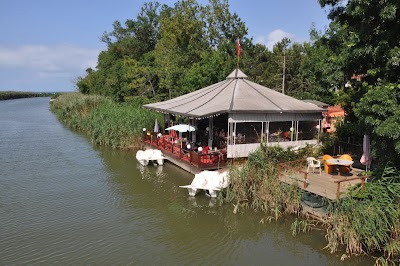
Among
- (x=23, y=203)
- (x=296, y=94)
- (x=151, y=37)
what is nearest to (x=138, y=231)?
(x=23, y=203)

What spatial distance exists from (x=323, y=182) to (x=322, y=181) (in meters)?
0.13

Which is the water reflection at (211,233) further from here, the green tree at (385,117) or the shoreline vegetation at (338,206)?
the green tree at (385,117)

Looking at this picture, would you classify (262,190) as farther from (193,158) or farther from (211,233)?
(193,158)

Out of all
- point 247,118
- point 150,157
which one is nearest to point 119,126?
point 150,157

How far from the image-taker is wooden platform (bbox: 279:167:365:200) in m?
10.5

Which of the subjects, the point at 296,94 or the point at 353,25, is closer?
the point at 353,25

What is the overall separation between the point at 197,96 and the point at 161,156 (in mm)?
4612

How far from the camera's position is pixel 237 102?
656 inches

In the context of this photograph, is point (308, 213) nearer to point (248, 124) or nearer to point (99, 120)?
point (248, 124)

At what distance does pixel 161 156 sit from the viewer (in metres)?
18.7

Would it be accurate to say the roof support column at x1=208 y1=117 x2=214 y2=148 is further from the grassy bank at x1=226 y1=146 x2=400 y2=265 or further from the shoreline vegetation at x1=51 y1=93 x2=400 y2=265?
the grassy bank at x1=226 y1=146 x2=400 y2=265

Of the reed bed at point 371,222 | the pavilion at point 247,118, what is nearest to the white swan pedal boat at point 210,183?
the pavilion at point 247,118

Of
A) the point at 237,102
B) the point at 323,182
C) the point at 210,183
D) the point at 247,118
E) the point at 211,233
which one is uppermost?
the point at 237,102

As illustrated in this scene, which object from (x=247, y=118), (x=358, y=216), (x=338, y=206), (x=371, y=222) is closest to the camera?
(x=371, y=222)
